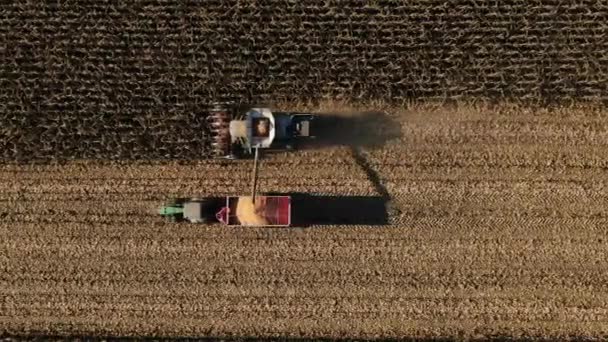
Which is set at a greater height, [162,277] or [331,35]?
[331,35]

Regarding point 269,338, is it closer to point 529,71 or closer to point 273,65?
point 273,65

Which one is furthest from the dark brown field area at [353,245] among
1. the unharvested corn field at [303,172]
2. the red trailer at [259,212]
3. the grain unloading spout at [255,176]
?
the red trailer at [259,212]

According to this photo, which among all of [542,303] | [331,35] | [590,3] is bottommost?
[542,303]

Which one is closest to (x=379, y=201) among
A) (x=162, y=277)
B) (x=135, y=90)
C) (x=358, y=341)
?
(x=358, y=341)

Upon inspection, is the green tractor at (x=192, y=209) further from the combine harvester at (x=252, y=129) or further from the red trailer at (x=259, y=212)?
the combine harvester at (x=252, y=129)

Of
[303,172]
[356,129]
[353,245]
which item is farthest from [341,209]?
[356,129]

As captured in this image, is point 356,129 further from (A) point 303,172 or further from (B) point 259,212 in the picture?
(B) point 259,212

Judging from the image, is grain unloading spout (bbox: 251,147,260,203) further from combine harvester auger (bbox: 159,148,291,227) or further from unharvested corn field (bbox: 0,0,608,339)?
unharvested corn field (bbox: 0,0,608,339)
